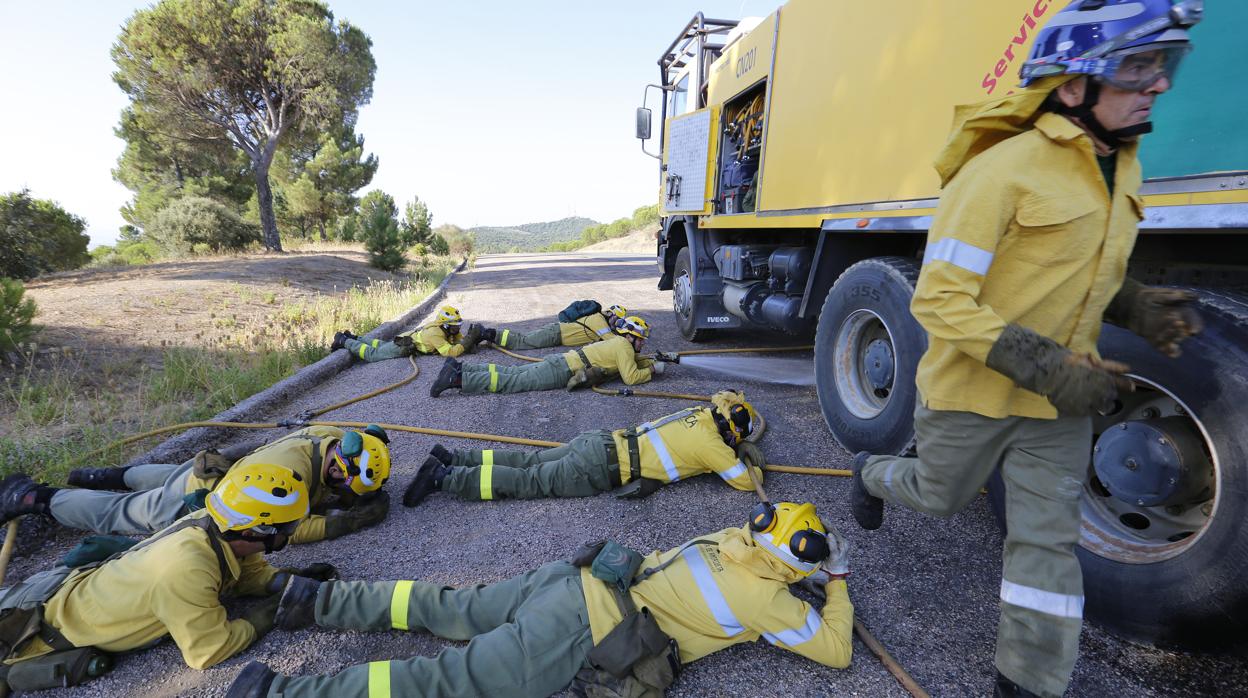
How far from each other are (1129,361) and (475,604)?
7.99 ft

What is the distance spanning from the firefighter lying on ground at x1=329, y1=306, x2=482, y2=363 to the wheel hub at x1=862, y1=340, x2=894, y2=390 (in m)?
4.48

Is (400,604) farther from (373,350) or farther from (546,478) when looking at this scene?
(373,350)

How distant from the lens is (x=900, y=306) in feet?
9.23

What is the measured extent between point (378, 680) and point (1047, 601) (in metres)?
1.98

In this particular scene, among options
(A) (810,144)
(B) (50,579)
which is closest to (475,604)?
(B) (50,579)

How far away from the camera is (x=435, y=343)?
247 inches

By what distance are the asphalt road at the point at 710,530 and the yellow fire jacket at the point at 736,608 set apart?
0.38 ft

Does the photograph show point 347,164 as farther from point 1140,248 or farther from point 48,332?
point 1140,248

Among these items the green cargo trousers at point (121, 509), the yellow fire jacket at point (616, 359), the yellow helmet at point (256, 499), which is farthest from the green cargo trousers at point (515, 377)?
the yellow helmet at point (256, 499)

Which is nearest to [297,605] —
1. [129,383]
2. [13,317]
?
[129,383]

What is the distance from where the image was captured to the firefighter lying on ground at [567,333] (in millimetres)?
6445

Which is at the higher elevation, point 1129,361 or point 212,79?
point 212,79

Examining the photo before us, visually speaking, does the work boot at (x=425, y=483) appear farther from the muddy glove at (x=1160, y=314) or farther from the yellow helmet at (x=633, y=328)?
the muddy glove at (x=1160, y=314)

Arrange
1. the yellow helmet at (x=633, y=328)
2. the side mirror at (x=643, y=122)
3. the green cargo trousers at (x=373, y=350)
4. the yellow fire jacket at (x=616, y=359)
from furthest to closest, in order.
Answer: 1. the side mirror at (x=643, y=122)
2. the green cargo trousers at (x=373, y=350)
3. the yellow helmet at (x=633, y=328)
4. the yellow fire jacket at (x=616, y=359)
